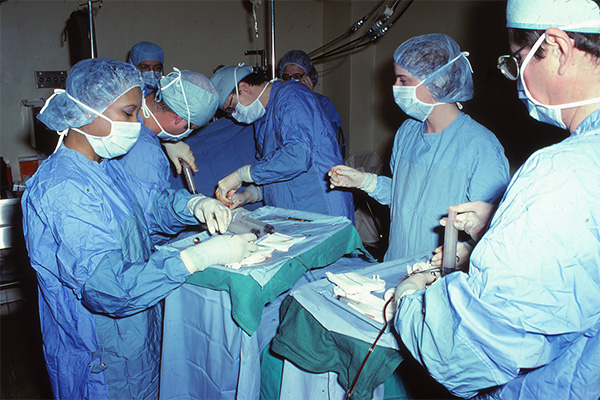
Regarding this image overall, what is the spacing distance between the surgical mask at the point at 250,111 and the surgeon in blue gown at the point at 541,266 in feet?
6.09

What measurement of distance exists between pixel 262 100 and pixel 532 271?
7.17 ft

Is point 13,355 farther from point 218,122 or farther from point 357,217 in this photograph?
point 357,217

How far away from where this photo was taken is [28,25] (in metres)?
3.73

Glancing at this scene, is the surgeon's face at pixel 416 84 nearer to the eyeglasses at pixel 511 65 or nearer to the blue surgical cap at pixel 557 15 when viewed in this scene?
the eyeglasses at pixel 511 65

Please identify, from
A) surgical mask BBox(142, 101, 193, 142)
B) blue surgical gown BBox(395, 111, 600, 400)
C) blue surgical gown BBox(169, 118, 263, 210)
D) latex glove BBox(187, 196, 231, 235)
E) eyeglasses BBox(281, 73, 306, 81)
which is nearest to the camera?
blue surgical gown BBox(395, 111, 600, 400)

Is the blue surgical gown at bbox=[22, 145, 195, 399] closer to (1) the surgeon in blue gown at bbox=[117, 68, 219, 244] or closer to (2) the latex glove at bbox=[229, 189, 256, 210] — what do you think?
(1) the surgeon in blue gown at bbox=[117, 68, 219, 244]

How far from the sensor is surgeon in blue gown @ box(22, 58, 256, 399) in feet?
4.35

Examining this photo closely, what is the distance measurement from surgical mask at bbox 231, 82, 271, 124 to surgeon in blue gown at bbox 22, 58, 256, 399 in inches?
42.4

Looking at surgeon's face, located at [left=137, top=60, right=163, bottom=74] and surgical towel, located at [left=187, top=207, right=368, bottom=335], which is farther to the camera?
surgeon's face, located at [left=137, top=60, right=163, bottom=74]

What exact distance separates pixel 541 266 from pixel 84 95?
1.54 m

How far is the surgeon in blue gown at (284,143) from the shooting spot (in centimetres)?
249

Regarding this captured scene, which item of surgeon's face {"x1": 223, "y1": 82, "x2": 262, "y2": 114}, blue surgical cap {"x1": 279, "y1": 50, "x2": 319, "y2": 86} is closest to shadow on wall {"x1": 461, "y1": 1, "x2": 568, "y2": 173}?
blue surgical cap {"x1": 279, "y1": 50, "x2": 319, "y2": 86}

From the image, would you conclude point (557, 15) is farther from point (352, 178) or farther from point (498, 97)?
point (498, 97)

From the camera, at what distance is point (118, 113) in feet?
5.03
